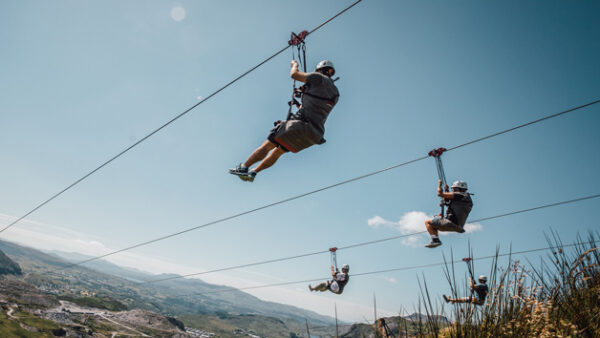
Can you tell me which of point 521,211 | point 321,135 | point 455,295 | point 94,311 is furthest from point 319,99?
point 94,311

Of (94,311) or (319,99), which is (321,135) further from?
(94,311)

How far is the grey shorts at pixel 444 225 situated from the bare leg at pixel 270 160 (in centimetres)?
501

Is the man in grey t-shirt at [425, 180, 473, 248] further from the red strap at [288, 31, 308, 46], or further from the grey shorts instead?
the red strap at [288, 31, 308, 46]

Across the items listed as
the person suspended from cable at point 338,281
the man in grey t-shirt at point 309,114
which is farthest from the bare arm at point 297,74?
the person suspended from cable at point 338,281

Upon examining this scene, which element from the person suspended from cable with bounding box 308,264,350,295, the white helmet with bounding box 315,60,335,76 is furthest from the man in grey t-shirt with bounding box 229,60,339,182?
the person suspended from cable with bounding box 308,264,350,295

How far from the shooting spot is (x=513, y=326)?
7.71ft

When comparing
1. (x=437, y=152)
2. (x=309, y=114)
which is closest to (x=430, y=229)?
(x=437, y=152)

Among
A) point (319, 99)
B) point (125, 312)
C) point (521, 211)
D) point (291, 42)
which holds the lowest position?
point (125, 312)

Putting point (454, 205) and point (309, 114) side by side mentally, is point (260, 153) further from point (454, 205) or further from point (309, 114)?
point (454, 205)

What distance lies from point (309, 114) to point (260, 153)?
4.18ft

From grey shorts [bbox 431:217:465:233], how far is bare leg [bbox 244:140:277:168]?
17.0 feet

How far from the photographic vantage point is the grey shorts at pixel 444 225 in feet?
24.7

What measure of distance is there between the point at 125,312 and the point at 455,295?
219 metres

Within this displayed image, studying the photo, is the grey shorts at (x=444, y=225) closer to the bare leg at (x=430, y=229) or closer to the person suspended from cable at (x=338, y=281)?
the bare leg at (x=430, y=229)
